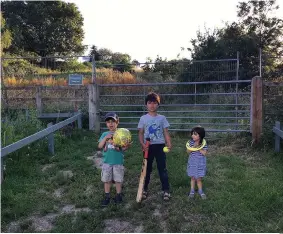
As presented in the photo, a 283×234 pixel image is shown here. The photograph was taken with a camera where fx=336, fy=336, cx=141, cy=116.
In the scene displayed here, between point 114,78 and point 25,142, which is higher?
point 114,78

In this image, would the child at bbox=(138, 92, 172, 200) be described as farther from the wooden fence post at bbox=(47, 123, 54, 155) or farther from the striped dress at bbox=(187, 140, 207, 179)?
the wooden fence post at bbox=(47, 123, 54, 155)

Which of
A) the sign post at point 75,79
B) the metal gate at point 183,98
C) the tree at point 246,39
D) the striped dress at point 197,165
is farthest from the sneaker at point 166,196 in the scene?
the tree at point 246,39

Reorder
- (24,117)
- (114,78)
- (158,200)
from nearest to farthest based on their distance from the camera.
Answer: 1. (158,200)
2. (24,117)
3. (114,78)

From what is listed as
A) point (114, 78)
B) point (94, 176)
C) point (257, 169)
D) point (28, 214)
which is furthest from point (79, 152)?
Result: point (114, 78)

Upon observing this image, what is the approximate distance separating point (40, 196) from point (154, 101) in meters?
2.16

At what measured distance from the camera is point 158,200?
15.5 feet

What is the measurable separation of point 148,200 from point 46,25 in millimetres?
33166

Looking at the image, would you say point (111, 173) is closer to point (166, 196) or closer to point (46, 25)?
point (166, 196)

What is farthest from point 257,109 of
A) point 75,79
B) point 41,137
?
point 75,79

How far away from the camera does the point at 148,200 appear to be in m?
4.75

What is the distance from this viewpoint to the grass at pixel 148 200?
3.96 meters

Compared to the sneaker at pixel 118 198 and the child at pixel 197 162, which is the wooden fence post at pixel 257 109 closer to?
the child at pixel 197 162

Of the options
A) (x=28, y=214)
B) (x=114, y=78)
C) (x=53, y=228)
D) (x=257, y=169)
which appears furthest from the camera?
(x=114, y=78)

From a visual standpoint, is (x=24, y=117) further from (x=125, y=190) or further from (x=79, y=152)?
(x=125, y=190)
